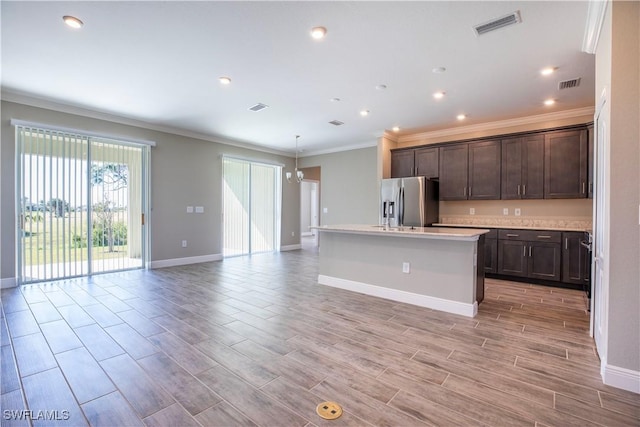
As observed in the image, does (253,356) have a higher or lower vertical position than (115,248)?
lower

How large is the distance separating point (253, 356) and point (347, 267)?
2212 mm

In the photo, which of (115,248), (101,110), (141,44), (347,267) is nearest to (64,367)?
(141,44)

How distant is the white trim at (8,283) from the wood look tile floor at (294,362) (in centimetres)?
46

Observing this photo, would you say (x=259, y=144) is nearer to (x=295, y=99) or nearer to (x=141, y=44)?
(x=295, y=99)

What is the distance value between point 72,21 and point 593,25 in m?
4.45

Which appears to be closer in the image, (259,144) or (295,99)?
(295,99)

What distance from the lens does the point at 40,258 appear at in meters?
4.57

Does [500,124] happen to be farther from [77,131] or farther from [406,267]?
[77,131]

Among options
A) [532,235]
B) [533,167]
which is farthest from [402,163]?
[532,235]

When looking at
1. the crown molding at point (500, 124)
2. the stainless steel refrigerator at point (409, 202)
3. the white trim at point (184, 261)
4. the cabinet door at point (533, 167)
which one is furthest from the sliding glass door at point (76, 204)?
the cabinet door at point (533, 167)

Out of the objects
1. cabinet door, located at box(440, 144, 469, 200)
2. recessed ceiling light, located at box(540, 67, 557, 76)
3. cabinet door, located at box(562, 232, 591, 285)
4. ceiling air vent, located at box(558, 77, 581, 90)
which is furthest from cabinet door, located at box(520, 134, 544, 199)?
recessed ceiling light, located at box(540, 67, 557, 76)

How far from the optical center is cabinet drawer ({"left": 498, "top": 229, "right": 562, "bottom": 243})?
15.0 ft

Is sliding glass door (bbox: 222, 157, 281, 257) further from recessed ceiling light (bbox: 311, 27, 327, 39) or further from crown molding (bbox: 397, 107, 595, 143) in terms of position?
recessed ceiling light (bbox: 311, 27, 327, 39)

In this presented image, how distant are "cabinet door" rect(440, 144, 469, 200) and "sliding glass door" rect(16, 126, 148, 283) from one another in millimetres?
5846
